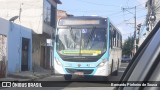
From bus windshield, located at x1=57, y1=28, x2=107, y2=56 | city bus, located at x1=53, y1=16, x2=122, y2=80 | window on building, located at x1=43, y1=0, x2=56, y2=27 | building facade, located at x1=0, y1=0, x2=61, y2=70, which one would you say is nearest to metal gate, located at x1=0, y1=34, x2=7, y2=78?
city bus, located at x1=53, y1=16, x2=122, y2=80

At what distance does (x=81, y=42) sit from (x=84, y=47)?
28 cm

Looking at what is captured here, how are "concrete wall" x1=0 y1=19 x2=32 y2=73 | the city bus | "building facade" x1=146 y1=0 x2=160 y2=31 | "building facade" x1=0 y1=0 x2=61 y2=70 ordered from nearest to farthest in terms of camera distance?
the city bus < "concrete wall" x1=0 y1=19 x2=32 y2=73 < "building facade" x1=146 y1=0 x2=160 y2=31 < "building facade" x1=0 y1=0 x2=61 y2=70

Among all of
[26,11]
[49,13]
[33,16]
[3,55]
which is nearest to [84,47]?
[3,55]

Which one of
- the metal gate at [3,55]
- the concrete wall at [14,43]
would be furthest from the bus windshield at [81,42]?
the metal gate at [3,55]

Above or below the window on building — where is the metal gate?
below

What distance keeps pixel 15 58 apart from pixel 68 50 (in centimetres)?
1108

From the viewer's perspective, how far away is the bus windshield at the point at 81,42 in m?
19.1

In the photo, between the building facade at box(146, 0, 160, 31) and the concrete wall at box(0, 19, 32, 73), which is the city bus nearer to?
the concrete wall at box(0, 19, 32, 73)

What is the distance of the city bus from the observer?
1912 cm

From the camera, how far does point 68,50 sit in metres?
19.3

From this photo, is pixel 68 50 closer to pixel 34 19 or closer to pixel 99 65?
pixel 99 65

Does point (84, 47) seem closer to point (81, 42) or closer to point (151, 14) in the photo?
point (81, 42)

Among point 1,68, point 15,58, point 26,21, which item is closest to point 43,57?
point 26,21

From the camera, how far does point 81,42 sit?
19250 millimetres
